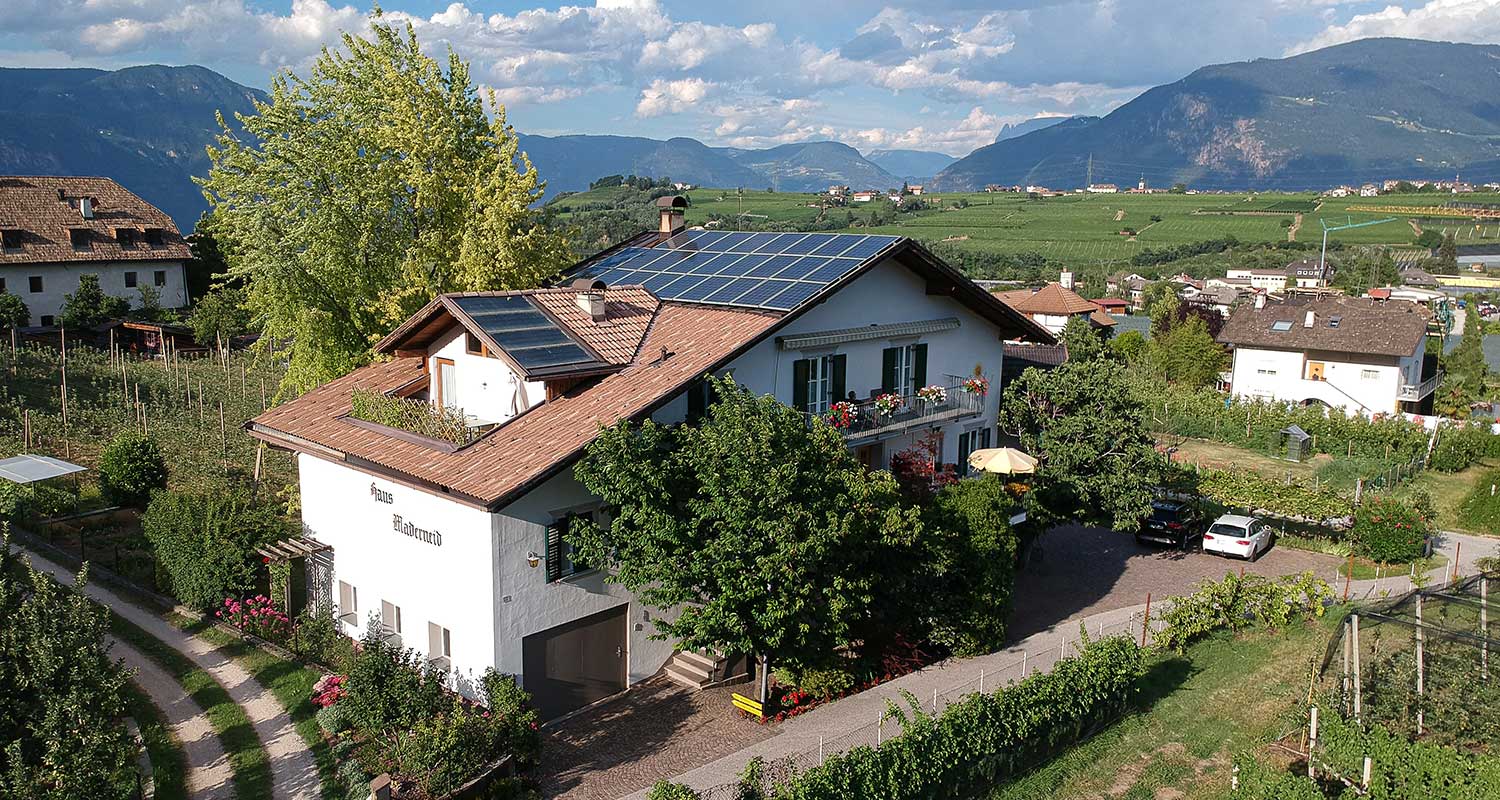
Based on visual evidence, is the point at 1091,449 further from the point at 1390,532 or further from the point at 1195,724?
the point at 1390,532

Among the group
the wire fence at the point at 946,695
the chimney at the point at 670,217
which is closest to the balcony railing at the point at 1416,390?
the wire fence at the point at 946,695

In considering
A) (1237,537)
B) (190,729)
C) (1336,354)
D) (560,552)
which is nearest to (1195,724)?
(1237,537)

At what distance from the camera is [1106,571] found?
A: 95.4ft

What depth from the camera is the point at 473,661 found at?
1830 cm

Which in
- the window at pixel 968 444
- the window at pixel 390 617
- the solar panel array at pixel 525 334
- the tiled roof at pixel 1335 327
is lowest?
the window at pixel 390 617

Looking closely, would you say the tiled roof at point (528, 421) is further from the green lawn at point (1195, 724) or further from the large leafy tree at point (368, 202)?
the green lawn at point (1195, 724)

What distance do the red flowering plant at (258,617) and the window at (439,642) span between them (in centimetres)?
430

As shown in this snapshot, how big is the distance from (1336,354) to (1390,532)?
27.5 metres

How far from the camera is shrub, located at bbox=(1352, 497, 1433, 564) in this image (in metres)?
30.3

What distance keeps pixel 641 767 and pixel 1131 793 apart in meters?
8.37

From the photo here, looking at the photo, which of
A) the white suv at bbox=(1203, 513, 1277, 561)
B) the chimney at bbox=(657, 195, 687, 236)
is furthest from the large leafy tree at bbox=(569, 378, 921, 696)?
the white suv at bbox=(1203, 513, 1277, 561)

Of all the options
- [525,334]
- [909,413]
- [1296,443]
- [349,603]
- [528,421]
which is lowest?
[1296,443]

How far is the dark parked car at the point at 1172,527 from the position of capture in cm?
3122

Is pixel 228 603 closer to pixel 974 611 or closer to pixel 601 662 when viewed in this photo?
pixel 601 662
